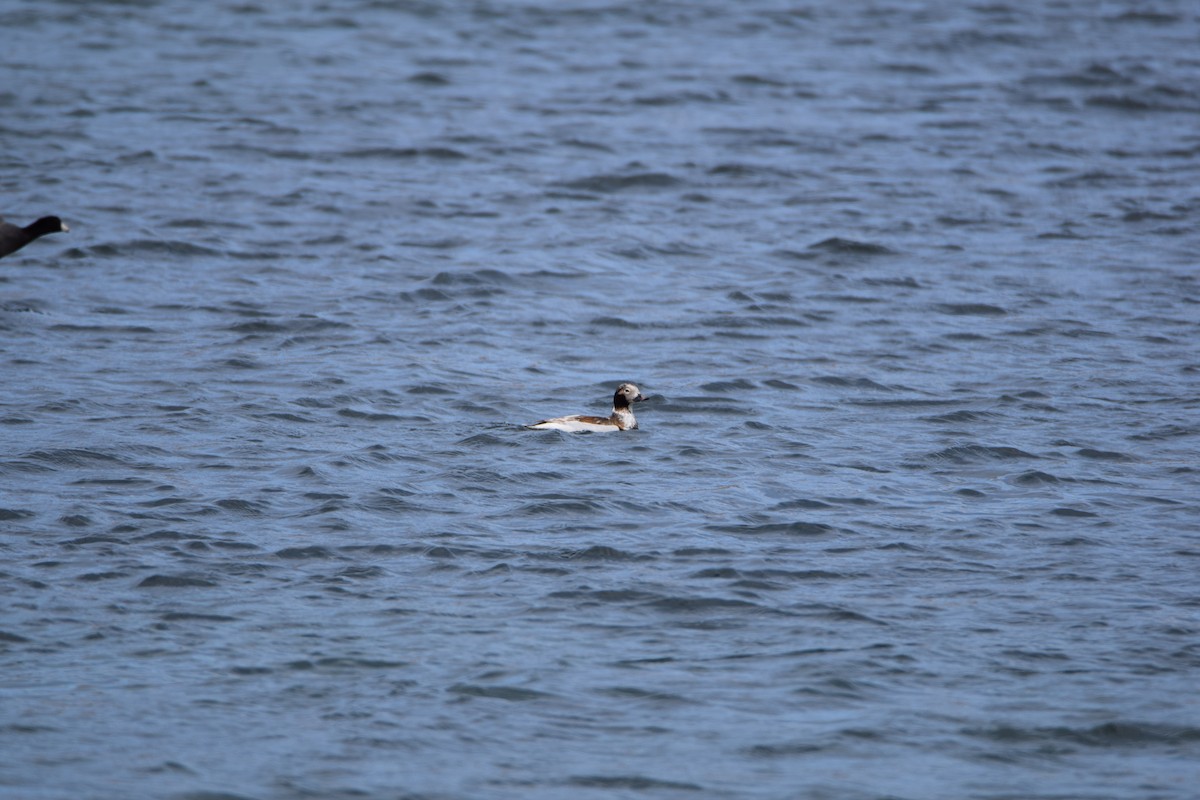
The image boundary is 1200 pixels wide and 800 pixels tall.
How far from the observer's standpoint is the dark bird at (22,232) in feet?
54.2

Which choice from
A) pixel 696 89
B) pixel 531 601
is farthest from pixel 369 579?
pixel 696 89

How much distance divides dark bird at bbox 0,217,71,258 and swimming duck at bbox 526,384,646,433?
6621 millimetres

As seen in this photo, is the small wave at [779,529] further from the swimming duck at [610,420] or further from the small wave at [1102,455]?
the small wave at [1102,455]

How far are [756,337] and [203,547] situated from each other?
7.40 meters

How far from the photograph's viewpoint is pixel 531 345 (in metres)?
15.6

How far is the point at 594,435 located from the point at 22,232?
721 centimetres

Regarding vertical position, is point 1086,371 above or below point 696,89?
below

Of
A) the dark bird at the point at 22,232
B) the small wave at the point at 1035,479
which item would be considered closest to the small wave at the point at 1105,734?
the small wave at the point at 1035,479

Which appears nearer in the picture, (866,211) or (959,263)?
(959,263)

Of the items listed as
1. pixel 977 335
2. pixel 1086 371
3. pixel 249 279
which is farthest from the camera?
pixel 249 279

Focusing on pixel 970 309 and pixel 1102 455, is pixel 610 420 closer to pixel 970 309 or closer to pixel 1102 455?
pixel 1102 455

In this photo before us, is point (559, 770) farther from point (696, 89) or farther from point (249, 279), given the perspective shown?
point (696, 89)

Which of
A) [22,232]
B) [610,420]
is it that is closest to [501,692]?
[610,420]

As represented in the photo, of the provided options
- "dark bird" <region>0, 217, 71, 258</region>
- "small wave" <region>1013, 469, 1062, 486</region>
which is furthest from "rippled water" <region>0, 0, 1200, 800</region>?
"dark bird" <region>0, 217, 71, 258</region>
